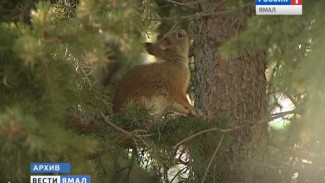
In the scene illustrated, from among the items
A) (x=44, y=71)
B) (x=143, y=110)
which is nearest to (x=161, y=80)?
(x=143, y=110)

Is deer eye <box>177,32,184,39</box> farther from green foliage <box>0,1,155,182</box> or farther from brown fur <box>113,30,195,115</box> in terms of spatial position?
green foliage <box>0,1,155,182</box>

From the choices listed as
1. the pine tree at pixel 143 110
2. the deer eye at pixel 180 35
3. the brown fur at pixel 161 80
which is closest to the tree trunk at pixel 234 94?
the pine tree at pixel 143 110

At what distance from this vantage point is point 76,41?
9.17 ft

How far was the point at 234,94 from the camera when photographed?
474 centimetres

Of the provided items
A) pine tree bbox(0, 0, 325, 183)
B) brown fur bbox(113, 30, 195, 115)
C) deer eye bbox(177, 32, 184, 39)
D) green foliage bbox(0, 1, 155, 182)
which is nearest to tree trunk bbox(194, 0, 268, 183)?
pine tree bbox(0, 0, 325, 183)

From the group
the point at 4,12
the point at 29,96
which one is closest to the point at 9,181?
the point at 29,96

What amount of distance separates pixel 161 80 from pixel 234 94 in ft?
3.36

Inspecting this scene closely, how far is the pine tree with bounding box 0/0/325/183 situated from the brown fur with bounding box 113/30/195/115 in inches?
9.5

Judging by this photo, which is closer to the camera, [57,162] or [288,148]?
[57,162]

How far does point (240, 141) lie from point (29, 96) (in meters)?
2.25

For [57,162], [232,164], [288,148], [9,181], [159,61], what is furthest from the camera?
[159,61]

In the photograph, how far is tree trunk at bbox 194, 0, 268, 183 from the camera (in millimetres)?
4680

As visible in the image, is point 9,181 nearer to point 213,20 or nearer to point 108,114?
point 108,114

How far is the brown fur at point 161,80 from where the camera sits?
5.36 metres
